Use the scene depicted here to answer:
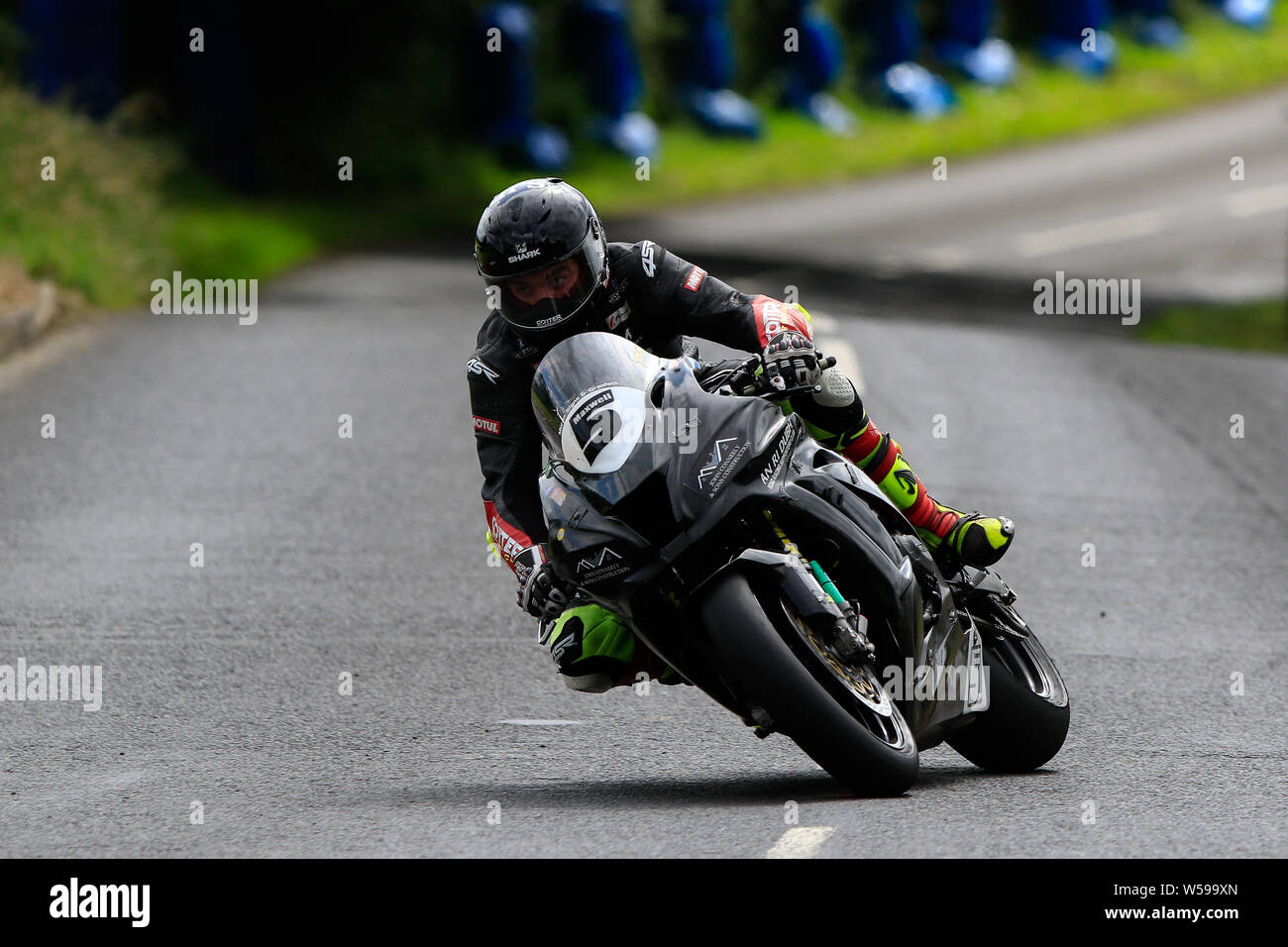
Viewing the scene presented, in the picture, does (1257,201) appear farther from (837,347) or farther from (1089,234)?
(837,347)

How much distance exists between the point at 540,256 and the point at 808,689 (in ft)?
4.91

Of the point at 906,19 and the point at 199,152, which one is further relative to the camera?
the point at 906,19

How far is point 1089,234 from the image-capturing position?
974 inches

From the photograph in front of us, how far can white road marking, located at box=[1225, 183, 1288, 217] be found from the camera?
→ 27250mm

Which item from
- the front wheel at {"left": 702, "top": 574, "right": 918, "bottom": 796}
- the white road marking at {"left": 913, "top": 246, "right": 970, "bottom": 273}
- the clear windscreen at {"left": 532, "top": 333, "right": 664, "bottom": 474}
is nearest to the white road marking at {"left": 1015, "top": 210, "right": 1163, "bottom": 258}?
the white road marking at {"left": 913, "top": 246, "right": 970, "bottom": 273}

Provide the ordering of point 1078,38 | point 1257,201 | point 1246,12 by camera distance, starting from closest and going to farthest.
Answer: point 1257,201
point 1078,38
point 1246,12

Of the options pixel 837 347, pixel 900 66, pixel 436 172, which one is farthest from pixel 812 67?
pixel 837 347

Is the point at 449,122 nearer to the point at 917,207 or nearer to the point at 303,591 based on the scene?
the point at 917,207

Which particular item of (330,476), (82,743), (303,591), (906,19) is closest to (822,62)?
(906,19)

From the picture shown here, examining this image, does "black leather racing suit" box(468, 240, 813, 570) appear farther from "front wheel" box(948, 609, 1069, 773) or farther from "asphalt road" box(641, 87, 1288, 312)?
"asphalt road" box(641, 87, 1288, 312)

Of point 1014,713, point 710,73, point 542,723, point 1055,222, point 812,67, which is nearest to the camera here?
point 1014,713

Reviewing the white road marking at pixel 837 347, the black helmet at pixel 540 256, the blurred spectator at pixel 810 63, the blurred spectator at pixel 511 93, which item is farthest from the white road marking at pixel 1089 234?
the black helmet at pixel 540 256

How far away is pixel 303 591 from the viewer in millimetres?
8797

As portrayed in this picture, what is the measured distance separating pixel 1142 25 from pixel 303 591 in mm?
34448
